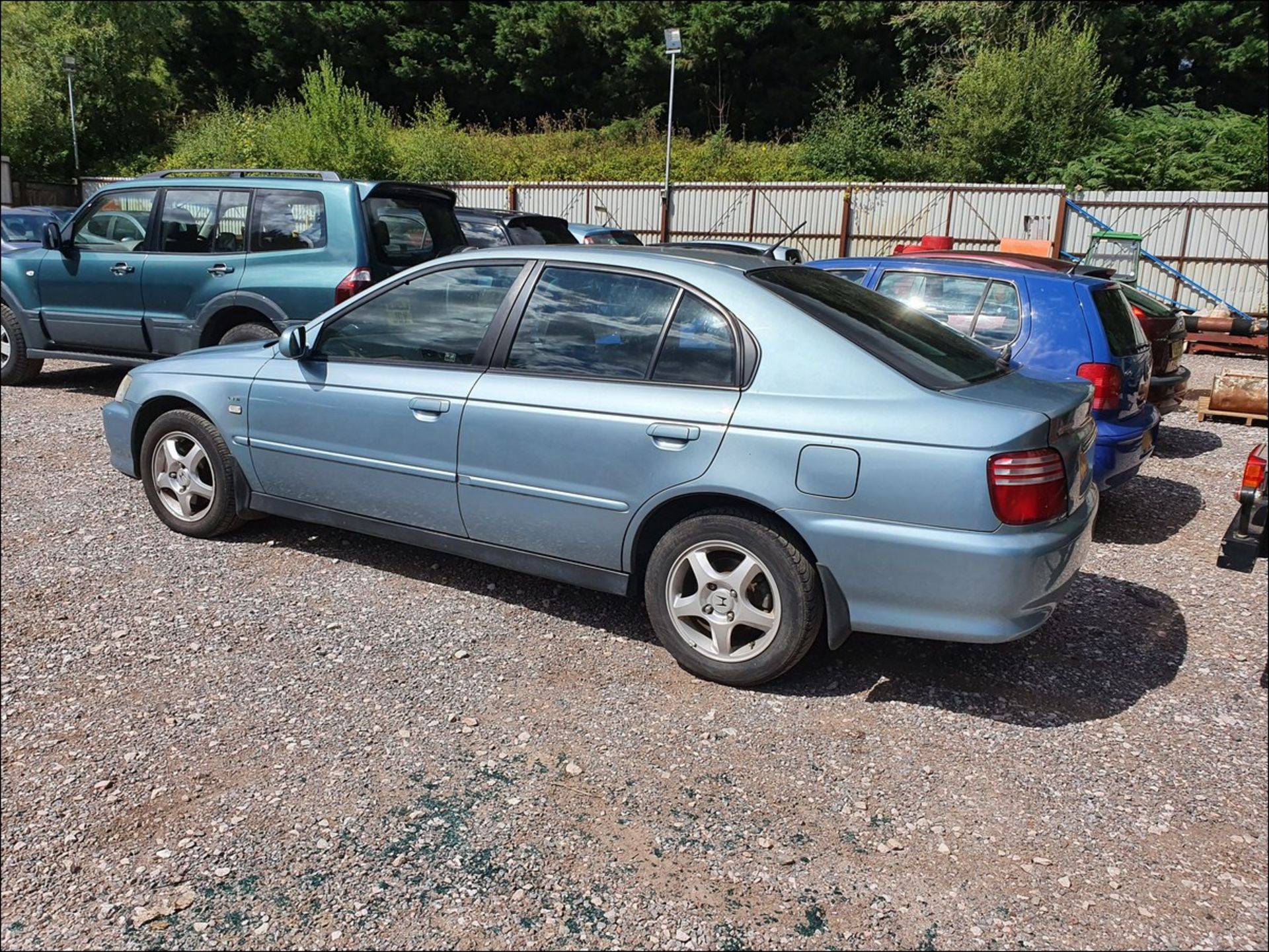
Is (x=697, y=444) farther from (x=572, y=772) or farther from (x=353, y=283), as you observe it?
(x=353, y=283)

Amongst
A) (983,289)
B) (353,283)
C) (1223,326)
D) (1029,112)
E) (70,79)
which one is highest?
(70,79)

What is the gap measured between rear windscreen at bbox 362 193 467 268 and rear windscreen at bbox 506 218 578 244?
7.71ft

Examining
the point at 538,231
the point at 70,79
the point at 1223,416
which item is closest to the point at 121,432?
the point at 538,231

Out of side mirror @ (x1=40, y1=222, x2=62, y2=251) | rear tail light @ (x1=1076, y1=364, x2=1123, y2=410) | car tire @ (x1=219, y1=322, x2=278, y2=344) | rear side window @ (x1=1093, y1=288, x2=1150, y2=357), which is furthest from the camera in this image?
side mirror @ (x1=40, y1=222, x2=62, y2=251)

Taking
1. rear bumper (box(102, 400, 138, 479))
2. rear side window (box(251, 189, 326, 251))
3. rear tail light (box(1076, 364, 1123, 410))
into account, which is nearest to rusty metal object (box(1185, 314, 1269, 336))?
rear tail light (box(1076, 364, 1123, 410))

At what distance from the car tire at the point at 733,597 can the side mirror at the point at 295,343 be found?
2127 millimetres

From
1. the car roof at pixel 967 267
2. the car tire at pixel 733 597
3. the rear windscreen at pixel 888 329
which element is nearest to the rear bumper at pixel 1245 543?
the rear windscreen at pixel 888 329

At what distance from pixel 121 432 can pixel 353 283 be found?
241 cm

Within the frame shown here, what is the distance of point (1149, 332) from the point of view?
752 centimetres

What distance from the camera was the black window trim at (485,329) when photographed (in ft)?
14.5

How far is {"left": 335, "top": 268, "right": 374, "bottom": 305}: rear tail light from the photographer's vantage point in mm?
7473

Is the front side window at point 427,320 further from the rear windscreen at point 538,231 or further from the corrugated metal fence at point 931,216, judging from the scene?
the corrugated metal fence at point 931,216

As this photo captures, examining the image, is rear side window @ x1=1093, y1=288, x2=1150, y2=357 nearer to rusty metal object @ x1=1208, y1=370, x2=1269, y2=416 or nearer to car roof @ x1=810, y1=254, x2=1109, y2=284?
car roof @ x1=810, y1=254, x2=1109, y2=284

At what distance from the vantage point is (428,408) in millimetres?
4422
